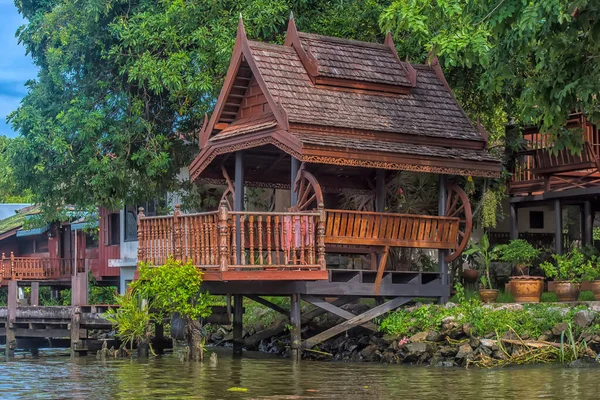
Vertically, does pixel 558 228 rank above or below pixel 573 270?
above

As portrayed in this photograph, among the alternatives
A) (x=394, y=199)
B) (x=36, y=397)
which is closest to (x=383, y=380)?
(x=36, y=397)

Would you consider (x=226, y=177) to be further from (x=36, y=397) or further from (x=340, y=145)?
(x=36, y=397)

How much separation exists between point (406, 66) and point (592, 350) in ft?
25.1

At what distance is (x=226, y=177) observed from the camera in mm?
23266

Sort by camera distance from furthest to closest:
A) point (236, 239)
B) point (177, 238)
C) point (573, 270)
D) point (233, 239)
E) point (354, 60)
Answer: point (354, 60) → point (573, 270) → point (177, 238) → point (236, 239) → point (233, 239)

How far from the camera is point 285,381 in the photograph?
16.2m

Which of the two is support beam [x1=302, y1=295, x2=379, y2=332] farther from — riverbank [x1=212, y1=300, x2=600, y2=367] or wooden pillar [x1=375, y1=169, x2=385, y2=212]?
wooden pillar [x1=375, y1=169, x2=385, y2=212]

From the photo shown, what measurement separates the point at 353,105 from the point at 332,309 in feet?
13.4

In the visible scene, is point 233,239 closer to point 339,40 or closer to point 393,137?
point 393,137

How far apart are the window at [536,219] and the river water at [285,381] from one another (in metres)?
12.3

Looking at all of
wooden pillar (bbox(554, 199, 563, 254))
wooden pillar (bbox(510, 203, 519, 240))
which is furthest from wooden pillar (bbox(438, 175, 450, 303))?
wooden pillar (bbox(510, 203, 519, 240))

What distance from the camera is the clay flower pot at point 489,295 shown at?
2219cm

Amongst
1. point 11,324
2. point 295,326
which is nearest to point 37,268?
point 11,324

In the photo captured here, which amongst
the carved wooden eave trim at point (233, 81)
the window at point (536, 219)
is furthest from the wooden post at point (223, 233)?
the window at point (536, 219)
